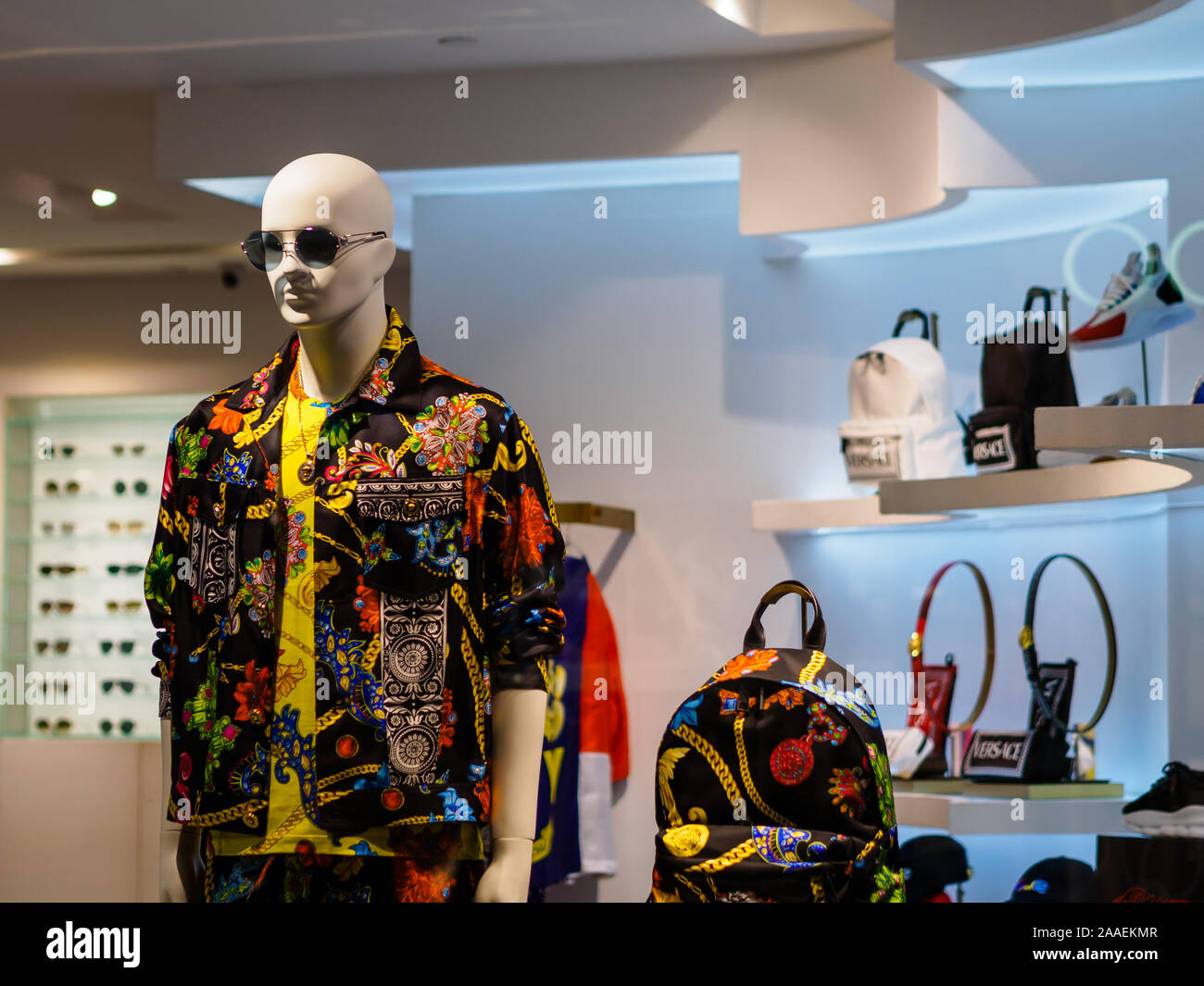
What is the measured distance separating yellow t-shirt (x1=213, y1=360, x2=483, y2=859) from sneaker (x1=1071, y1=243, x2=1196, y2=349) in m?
2.10

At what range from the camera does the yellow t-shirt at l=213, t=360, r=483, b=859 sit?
1854mm

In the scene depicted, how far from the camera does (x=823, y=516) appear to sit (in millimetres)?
3980

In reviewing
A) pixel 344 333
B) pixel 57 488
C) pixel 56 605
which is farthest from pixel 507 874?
pixel 57 488

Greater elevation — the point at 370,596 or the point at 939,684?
the point at 370,596

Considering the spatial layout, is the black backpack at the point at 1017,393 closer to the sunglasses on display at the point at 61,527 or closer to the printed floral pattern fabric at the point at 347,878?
the printed floral pattern fabric at the point at 347,878

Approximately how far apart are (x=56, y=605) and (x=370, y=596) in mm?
3067

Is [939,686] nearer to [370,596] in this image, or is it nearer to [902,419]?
[902,419]

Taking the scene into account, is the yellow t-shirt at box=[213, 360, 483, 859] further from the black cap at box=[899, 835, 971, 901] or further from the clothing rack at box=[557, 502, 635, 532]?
the black cap at box=[899, 835, 971, 901]

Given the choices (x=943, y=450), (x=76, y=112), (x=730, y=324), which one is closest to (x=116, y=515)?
(x=76, y=112)

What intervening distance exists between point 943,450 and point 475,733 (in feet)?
7.62

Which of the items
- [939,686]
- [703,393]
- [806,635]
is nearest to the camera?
[806,635]

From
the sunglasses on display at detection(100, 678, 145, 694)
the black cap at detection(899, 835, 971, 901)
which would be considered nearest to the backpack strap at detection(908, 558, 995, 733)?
the black cap at detection(899, 835, 971, 901)

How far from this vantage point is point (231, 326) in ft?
14.8
